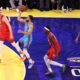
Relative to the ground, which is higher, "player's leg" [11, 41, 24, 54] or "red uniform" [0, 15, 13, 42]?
"red uniform" [0, 15, 13, 42]

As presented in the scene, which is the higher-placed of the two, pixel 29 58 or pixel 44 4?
pixel 44 4

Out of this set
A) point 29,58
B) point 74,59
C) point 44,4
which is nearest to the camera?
point 29,58

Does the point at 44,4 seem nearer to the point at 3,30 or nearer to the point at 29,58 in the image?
the point at 3,30

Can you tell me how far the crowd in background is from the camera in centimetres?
1481

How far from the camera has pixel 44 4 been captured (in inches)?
586

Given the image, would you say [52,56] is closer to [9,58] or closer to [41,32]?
[9,58]

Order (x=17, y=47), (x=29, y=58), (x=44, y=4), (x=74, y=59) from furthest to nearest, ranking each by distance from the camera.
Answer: (x=44, y=4) → (x=17, y=47) → (x=74, y=59) → (x=29, y=58)

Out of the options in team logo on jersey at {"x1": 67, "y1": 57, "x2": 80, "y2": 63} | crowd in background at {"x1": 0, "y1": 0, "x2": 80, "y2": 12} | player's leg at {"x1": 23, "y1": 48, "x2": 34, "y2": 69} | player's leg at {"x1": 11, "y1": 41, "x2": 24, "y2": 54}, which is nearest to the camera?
player's leg at {"x1": 23, "y1": 48, "x2": 34, "y2": 69}

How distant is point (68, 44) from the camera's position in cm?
1061

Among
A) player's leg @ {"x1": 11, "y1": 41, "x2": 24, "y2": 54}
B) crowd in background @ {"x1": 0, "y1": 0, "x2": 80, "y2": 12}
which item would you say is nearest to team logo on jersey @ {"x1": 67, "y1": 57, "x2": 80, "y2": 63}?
player's leg @ {"x1": 11, "y1": 41, "x2": 24, "y2": 54}

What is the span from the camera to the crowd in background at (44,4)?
48.6ft

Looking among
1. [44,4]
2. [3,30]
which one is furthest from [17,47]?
[44,4]

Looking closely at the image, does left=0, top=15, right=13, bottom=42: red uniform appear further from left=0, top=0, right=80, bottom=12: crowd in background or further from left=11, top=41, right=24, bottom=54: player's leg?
left=0, top=0, right=80, bottom=12: crowd in background

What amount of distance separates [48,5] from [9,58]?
5.95m
